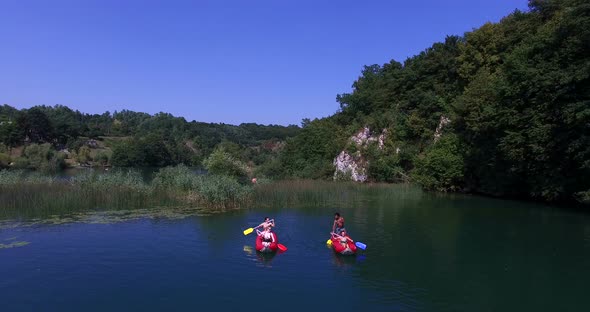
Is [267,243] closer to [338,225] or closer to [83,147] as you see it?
[338,225]

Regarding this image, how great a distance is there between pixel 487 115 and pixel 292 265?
79.5 feet

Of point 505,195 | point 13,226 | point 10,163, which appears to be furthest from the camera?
point 10,163

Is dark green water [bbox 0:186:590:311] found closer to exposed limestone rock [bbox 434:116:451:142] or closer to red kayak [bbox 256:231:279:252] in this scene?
red kayak [bbox 256:231:279:252]

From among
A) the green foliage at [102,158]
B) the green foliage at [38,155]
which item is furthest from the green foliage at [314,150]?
the green foliage at [102,158]

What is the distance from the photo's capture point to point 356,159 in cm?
5553

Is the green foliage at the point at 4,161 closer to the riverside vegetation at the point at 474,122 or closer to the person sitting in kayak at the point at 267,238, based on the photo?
the riverside vegetation at the point at 474,122

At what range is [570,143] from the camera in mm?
28531

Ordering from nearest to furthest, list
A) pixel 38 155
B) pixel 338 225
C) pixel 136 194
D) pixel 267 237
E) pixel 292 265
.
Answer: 1. pixel 292 265
2. pixel 267 237
3. pixel 338 225
4. pixel 136 194
5. pixel 38 155

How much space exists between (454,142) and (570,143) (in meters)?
15.9

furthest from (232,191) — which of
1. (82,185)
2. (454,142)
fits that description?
(454,142)

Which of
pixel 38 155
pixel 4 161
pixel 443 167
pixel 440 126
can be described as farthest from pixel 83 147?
pixel 443 167

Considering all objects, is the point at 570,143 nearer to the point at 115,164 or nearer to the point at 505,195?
the point at 505,195

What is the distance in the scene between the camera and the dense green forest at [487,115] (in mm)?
28625

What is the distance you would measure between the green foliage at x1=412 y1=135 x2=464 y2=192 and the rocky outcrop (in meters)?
8.82
